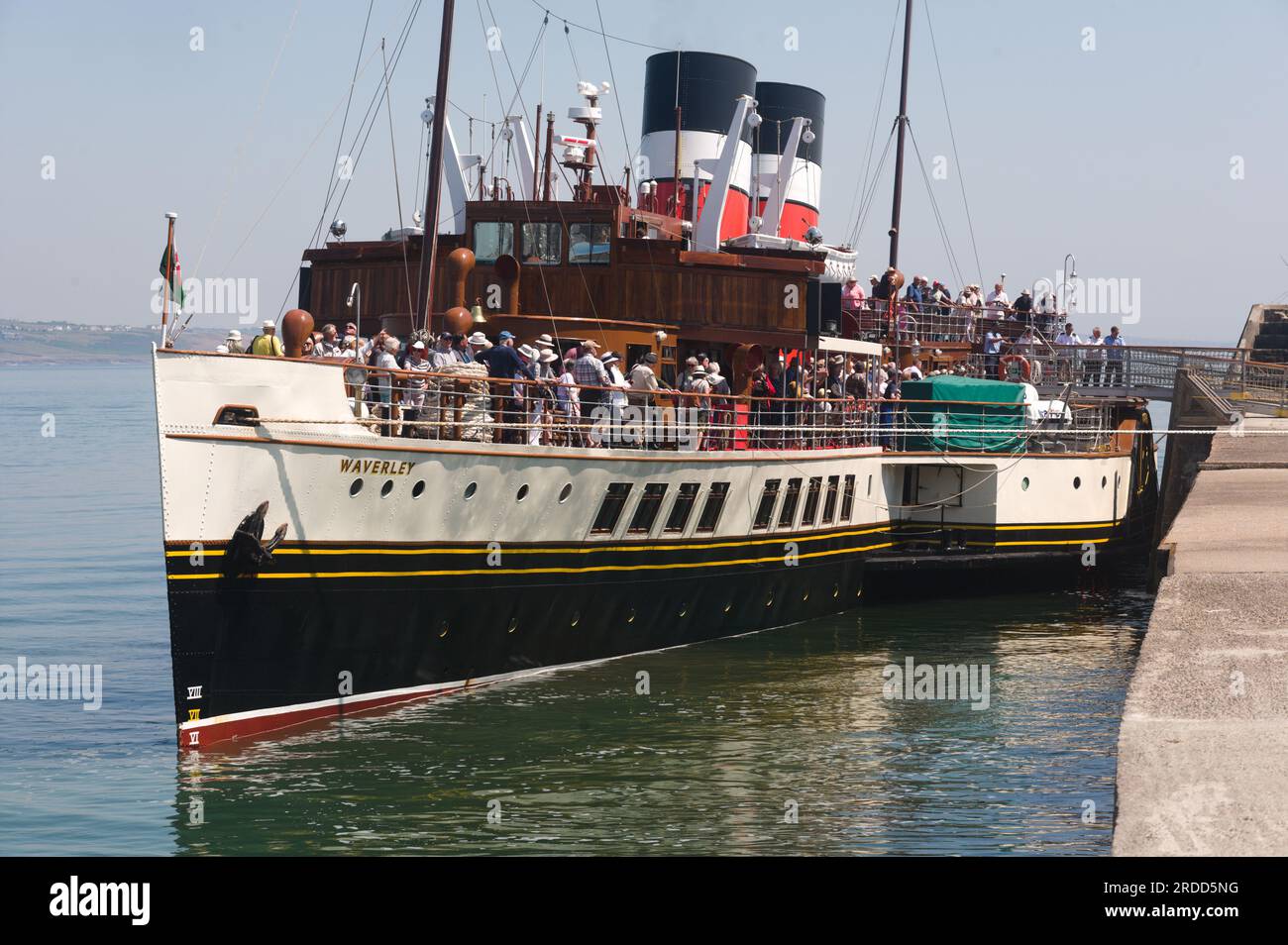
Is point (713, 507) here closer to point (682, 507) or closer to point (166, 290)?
point (682, 507)

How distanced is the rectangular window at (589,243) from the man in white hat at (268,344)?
802cm

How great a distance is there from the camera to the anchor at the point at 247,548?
16.1 metres

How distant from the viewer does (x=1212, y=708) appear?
10.6 m

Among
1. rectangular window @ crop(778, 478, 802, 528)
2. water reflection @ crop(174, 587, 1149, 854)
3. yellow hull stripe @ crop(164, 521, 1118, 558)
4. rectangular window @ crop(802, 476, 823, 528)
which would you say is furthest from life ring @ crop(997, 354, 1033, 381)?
water reflection @ crop(174, 587, 1149, 854)

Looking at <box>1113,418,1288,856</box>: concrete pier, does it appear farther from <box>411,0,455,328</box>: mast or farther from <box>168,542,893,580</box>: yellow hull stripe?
<box>411,0,455,328</box>: mast

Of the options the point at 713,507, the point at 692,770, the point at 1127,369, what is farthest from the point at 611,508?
the point at 1127,369

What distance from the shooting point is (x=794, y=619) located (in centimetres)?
2498

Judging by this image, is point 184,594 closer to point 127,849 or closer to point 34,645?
point 127,849

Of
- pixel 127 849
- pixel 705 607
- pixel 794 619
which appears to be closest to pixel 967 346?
pixel 794 619

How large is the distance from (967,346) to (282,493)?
974 inches
